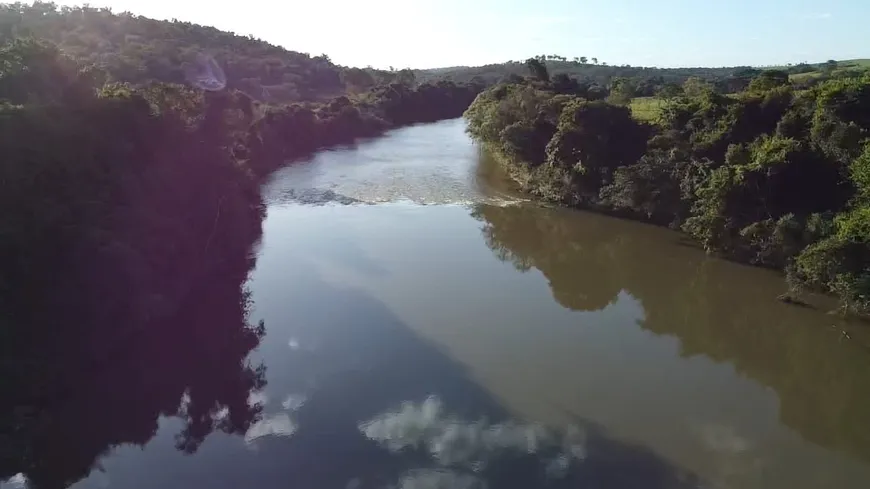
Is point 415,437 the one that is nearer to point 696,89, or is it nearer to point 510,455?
point 510,455

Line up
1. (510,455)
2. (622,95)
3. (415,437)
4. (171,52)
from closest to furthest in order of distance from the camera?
(510,455), (415,437), (622,95), (171,52)

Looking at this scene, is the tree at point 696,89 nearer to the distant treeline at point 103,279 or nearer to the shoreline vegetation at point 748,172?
the shoreline vegetation at point 748,172

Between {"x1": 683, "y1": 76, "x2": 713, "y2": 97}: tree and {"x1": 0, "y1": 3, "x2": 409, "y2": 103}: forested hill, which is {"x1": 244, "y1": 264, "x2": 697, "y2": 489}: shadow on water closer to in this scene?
{"x1": 683, "y1": 76, "x2": 713, "y2": 97}: tree

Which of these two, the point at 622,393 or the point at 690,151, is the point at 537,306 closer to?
the point at 622,393

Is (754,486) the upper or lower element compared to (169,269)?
lower

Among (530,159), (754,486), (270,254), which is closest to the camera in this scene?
(754,486)

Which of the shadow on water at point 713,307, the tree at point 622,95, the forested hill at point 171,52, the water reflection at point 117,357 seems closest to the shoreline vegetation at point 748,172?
the shadow on water at point 713,307

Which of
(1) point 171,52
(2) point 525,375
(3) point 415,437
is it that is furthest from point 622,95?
(1) point 171,52

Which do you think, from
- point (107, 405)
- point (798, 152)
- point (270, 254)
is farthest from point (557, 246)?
point (107, 405)
